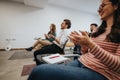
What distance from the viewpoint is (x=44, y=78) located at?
0.64m

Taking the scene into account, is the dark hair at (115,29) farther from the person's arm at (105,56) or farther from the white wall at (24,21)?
the white wall at (24,21)

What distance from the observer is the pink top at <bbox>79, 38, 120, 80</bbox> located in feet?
2.10

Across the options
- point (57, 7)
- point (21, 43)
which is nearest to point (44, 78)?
point (21, 43)

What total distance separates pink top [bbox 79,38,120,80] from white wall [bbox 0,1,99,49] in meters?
5.21

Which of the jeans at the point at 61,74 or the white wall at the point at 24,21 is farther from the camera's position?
the white wall at the point at 24,21

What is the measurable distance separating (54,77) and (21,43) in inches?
209

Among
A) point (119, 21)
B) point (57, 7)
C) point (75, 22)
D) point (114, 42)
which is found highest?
point (57, 7)

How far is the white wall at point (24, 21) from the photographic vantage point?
536 cm

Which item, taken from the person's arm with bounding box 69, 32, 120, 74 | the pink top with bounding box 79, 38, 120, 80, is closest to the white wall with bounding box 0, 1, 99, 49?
the pink top with bounding box 79, 38, 120, 80

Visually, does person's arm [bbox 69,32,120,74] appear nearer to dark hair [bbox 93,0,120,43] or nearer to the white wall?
dark hair [bbox 93,0,120,43]

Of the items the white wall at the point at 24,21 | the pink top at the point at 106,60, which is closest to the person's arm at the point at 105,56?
the pink top at the point at 106,60

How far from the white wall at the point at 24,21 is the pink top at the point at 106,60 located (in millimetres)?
5214

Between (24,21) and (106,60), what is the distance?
5.49m

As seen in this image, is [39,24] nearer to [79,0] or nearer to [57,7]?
[57,7]
